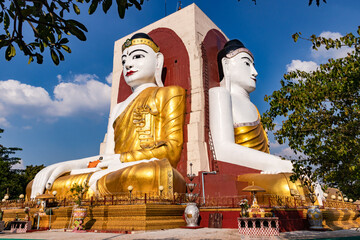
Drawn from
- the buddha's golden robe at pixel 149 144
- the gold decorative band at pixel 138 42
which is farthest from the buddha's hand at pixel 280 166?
the gold decorative band at pixel 138 42

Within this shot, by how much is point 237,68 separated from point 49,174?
871cm

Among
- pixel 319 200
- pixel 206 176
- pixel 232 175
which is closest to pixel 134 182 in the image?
pixel 206 176

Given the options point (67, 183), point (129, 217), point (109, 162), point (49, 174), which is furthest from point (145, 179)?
point (49, 174)

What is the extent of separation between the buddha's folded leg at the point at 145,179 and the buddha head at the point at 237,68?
217 inches

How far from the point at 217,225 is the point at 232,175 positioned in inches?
86.5

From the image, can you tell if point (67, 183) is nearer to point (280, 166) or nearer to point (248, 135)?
point (248, 135)

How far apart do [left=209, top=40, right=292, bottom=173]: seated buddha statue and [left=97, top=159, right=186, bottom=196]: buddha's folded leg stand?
9.00ft

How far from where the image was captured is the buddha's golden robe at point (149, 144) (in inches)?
347

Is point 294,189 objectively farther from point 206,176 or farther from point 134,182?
point 134,182

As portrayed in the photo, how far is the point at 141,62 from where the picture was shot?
Answer: 12.5m

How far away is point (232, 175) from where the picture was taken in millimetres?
9977

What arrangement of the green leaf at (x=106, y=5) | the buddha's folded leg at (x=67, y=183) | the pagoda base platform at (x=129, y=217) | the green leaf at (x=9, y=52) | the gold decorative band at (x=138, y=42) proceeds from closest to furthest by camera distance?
the green leaf at (x=106, y=5) < the green leaf at (x=9, y=52) < the pagoda base platform at (x=129, y=217) < the buddha's folded leg at (x=67, y=183) < the gold decorative band at (x=138, y=42)

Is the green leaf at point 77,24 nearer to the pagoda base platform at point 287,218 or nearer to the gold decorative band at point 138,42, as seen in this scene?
the pagoda base platform at point 287,218

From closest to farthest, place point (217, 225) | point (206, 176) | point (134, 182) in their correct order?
point (217, 225), point (134, 182), point (206, 176)
